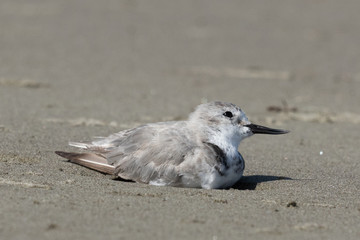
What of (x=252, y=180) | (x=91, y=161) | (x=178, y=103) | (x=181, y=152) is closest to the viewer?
(x=181, y=152)

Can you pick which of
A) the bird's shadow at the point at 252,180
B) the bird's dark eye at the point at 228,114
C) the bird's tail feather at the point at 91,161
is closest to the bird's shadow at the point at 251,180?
the bird's shadow at the point at 252,180

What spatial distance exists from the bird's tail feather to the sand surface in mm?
80

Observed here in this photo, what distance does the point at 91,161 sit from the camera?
5.57 m

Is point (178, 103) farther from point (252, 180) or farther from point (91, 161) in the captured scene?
point (91, 161)

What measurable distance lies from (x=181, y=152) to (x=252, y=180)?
0.70 meters

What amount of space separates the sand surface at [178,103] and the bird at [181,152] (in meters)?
0.14

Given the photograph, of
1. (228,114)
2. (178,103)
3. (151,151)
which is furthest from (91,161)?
(178,103)

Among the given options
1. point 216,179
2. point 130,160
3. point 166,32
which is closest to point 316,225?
point 216,179

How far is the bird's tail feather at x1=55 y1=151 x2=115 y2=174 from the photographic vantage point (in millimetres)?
5492

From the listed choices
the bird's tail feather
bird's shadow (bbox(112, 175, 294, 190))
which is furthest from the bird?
bird's shadow (bbox(112, 175, 294, 190))

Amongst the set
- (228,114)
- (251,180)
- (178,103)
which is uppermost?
(228,114)

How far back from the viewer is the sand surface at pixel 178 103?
14.3 feet

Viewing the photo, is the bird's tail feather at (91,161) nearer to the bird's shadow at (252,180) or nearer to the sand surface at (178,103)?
the sand surface at (178,103)

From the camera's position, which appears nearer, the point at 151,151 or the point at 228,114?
the point at 151,151
